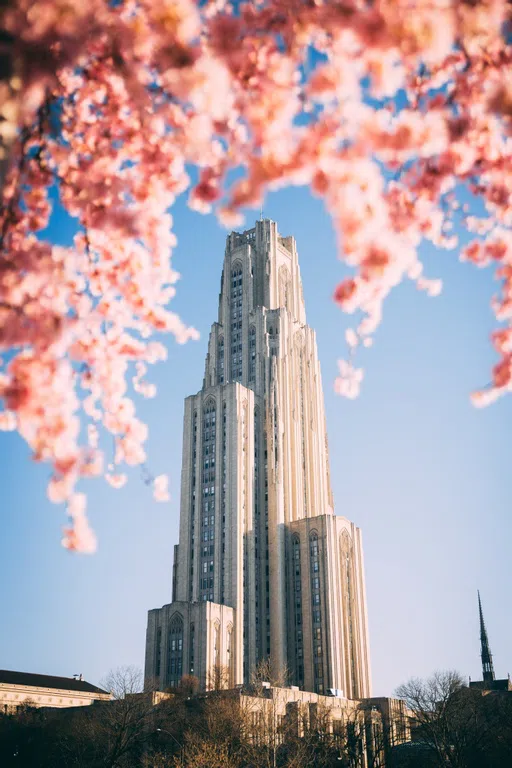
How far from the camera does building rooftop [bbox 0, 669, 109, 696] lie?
102m

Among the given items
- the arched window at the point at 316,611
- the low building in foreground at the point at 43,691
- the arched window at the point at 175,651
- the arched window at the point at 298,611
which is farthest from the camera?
the arched window at the point at 298,611

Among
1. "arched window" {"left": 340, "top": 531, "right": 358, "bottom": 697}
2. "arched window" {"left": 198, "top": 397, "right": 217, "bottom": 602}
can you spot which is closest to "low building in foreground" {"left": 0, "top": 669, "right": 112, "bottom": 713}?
"arched window" {"left": 198, "top": 397, "right": 217, "bottom": 602}

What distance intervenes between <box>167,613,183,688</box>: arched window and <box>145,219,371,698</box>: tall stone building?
0.49 feet

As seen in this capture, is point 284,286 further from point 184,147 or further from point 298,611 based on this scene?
point 184,147

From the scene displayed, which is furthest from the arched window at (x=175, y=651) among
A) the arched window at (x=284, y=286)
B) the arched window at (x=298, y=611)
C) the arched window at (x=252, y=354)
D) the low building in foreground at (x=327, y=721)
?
the arched window at (x=284, y=286)

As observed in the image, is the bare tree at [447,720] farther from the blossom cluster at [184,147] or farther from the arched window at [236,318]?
the arched window at [236,318]

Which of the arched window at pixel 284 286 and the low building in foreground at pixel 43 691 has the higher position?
the arched window at pixel 284 286

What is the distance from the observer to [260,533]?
120 meters

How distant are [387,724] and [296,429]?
192ft

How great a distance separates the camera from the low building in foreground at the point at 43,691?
3815 inches

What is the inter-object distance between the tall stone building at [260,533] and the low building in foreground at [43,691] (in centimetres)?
1184

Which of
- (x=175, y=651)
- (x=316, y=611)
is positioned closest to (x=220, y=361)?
(x=316, y=611)

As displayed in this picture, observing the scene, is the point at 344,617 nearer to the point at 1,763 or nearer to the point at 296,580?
the point at 296,580

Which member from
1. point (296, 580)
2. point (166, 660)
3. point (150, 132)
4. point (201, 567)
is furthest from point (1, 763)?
point (150, 132)
